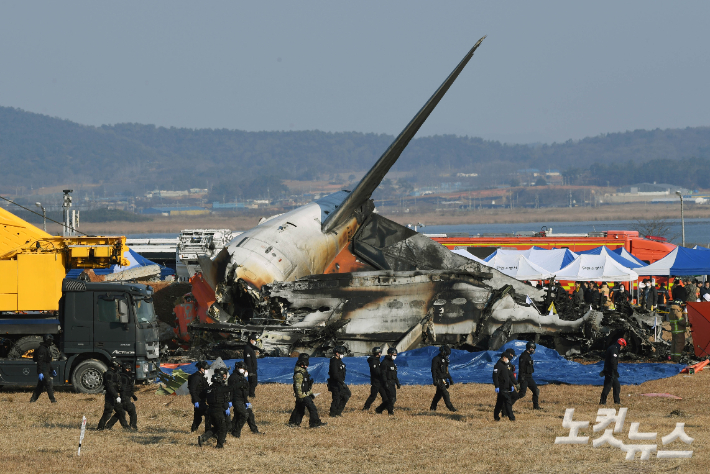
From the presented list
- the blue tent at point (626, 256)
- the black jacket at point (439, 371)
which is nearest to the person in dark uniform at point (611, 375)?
the black jacket at point (439, 371)

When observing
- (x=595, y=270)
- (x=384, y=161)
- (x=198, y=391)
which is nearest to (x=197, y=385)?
(x=198, y=391)

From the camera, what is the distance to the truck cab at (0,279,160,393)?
2147 cm

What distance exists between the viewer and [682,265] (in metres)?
41.0

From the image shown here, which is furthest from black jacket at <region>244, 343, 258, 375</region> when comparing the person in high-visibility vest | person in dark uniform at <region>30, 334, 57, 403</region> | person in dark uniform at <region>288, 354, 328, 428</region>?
the person in high-visibility vest

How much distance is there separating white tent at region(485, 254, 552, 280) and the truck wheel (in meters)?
25.2

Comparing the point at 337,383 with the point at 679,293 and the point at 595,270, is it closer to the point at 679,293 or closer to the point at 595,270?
the point at 679,293

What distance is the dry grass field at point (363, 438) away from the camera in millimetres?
13969

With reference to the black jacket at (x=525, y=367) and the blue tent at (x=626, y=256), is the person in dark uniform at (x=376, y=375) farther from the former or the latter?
the blue tent at (x=626, y=256)

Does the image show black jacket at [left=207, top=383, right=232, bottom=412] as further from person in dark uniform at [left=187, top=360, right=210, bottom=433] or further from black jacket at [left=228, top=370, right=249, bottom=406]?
person in dark uniform at [left=187, top=360, right=210, bottom=433]

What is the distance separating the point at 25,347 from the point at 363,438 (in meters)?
10.9

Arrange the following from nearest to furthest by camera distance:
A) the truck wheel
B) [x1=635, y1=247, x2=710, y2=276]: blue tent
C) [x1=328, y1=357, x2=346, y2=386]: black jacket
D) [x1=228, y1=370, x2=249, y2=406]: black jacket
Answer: [x1=228, y1=370, x2=249, y2=406]: black jacket, [x1=328, y1=357, x2=346, y2=386]: black jacket, the truck wheel, [x1=635, y1=247, x2=710, y2=276]: blue tent

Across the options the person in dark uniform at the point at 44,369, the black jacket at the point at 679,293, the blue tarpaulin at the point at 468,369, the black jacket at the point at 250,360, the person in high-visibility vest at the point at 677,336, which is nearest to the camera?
the person in dark uniform at the point at 44,369

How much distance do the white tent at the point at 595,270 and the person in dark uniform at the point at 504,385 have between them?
24.5m

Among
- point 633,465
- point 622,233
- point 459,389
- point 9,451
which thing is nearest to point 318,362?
point 459,389
